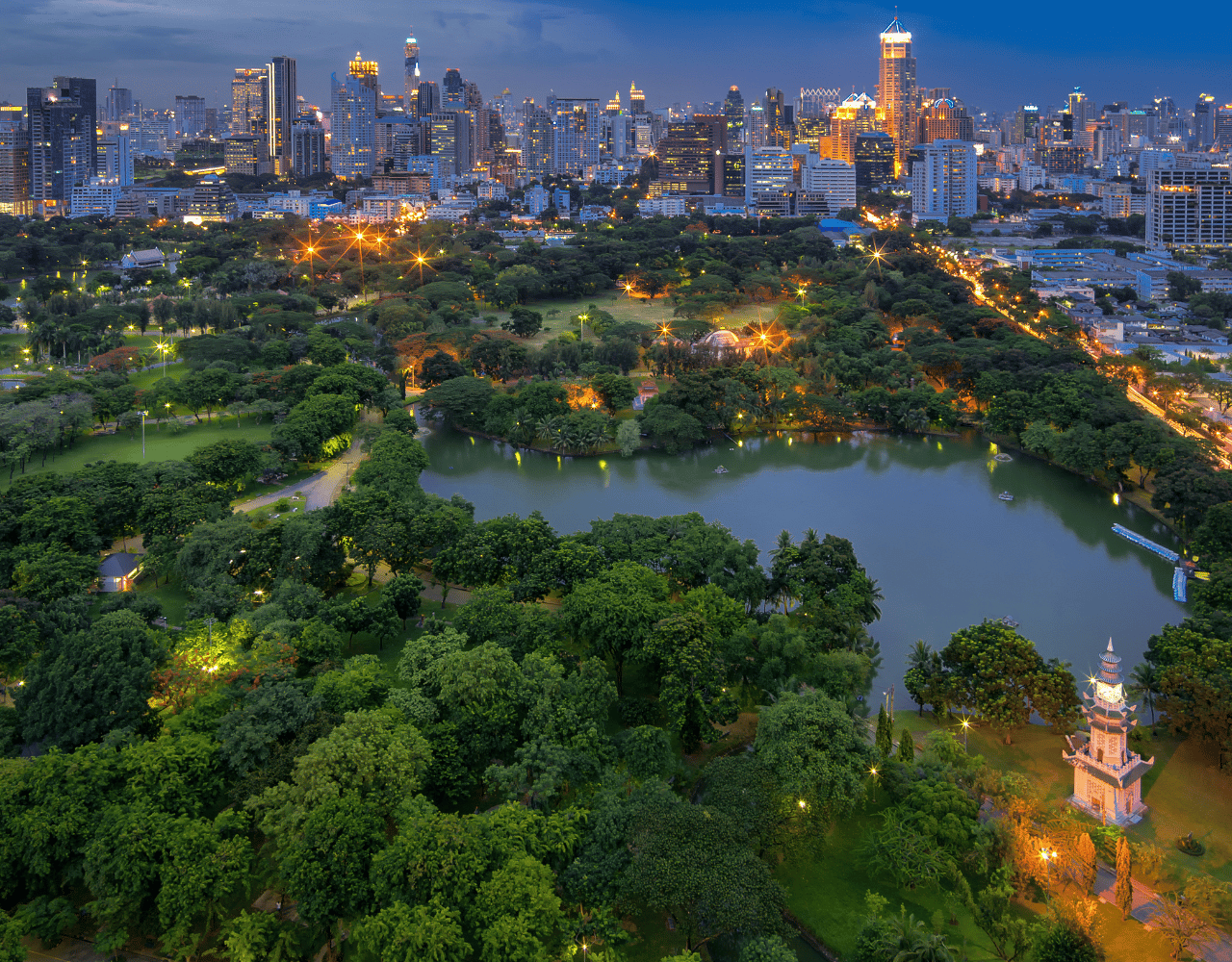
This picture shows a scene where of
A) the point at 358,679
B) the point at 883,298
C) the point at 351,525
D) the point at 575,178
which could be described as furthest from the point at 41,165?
the point at 358,679

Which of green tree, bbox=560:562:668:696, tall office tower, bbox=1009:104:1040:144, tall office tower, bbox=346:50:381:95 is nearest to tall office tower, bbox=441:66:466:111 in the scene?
tall office tower, bbox=346:50:381:95

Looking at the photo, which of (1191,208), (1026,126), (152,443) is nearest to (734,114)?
(1026,126)

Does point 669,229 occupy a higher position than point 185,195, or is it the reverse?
point 185,195

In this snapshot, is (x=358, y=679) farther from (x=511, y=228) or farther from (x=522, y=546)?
(x=511, y=228)

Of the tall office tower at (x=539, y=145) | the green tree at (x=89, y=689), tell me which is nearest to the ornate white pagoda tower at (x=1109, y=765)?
the green tree at (x=89, y=689)

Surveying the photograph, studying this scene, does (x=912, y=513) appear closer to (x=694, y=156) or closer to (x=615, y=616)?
(x=615, y=616)

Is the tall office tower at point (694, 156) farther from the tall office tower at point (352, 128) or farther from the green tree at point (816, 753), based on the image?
the green tree at point (816, 753)
